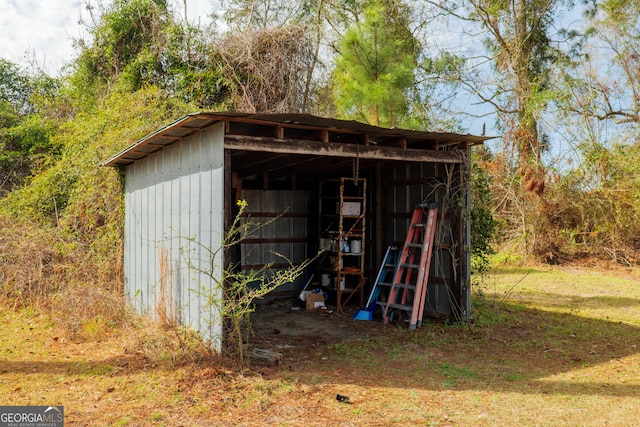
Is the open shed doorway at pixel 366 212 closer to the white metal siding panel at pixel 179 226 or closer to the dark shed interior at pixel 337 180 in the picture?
the dark shed interior at pixel 337 180

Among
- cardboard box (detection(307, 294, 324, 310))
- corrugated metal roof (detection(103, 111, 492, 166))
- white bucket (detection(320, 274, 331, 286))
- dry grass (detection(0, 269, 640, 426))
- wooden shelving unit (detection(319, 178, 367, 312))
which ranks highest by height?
corrugated metal roof (detection(103, 111, 492, 166))

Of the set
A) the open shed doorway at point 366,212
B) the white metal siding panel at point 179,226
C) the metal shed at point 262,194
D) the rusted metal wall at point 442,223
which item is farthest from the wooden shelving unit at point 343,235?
the white metal siding panel at point 179,226

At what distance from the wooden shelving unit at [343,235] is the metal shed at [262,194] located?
25 cm

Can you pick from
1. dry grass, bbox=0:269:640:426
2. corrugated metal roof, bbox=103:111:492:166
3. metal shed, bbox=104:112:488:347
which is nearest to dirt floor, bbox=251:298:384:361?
dry grass, bbox=0:269:640:426

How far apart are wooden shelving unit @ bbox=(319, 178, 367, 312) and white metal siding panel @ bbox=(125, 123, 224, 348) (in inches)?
106

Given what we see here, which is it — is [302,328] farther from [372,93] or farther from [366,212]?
[372,93]

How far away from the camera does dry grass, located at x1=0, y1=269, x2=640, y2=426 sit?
12.8ft

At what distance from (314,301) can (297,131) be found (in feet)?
11.7

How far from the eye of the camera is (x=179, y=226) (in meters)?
6.16

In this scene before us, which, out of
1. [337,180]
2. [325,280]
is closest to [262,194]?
[337,180]

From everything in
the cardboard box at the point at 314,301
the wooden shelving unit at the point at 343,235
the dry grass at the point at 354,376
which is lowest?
the dry grass at the point at 354,376

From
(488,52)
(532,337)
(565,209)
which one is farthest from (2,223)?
(488,52)

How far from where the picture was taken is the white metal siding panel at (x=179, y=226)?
511 cm

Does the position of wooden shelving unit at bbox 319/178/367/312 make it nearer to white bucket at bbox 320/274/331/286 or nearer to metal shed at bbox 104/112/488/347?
white bucket at bbox 320/274/331/286
